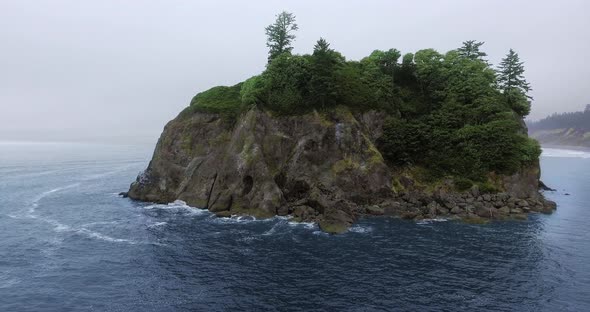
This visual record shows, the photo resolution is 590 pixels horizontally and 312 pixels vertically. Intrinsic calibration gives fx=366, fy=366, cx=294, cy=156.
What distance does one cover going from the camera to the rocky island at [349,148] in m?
70.9

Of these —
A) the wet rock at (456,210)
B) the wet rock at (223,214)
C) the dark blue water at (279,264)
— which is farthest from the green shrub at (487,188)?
the wet rock at (223,214)

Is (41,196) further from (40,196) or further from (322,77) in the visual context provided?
(322,77)

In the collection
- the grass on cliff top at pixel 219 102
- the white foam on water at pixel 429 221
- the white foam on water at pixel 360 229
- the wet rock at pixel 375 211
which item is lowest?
the white foam on water at pixel 360 229

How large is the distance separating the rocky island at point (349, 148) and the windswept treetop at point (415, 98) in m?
0.26

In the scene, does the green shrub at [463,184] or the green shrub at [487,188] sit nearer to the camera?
the green shrub at [487,188]

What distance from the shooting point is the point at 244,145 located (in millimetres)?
74938

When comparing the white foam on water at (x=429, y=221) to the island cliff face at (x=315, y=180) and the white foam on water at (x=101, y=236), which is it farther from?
the white foam on water at (x=101, y=236)

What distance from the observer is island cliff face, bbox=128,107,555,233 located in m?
68.6

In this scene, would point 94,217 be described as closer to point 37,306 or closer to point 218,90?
point 37,306

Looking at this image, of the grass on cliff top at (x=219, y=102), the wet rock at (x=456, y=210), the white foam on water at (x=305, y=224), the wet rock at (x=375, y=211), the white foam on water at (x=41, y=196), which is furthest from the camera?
the grass on cliff top at (x=219, y=102)

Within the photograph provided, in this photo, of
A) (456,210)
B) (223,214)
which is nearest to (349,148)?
(456,210)

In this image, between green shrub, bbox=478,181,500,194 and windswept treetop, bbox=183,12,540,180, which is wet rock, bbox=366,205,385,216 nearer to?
windswept treetop, bbox=183,12,540,180

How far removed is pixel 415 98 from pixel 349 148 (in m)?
26.8

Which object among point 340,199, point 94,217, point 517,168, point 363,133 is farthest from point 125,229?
point 517,168
